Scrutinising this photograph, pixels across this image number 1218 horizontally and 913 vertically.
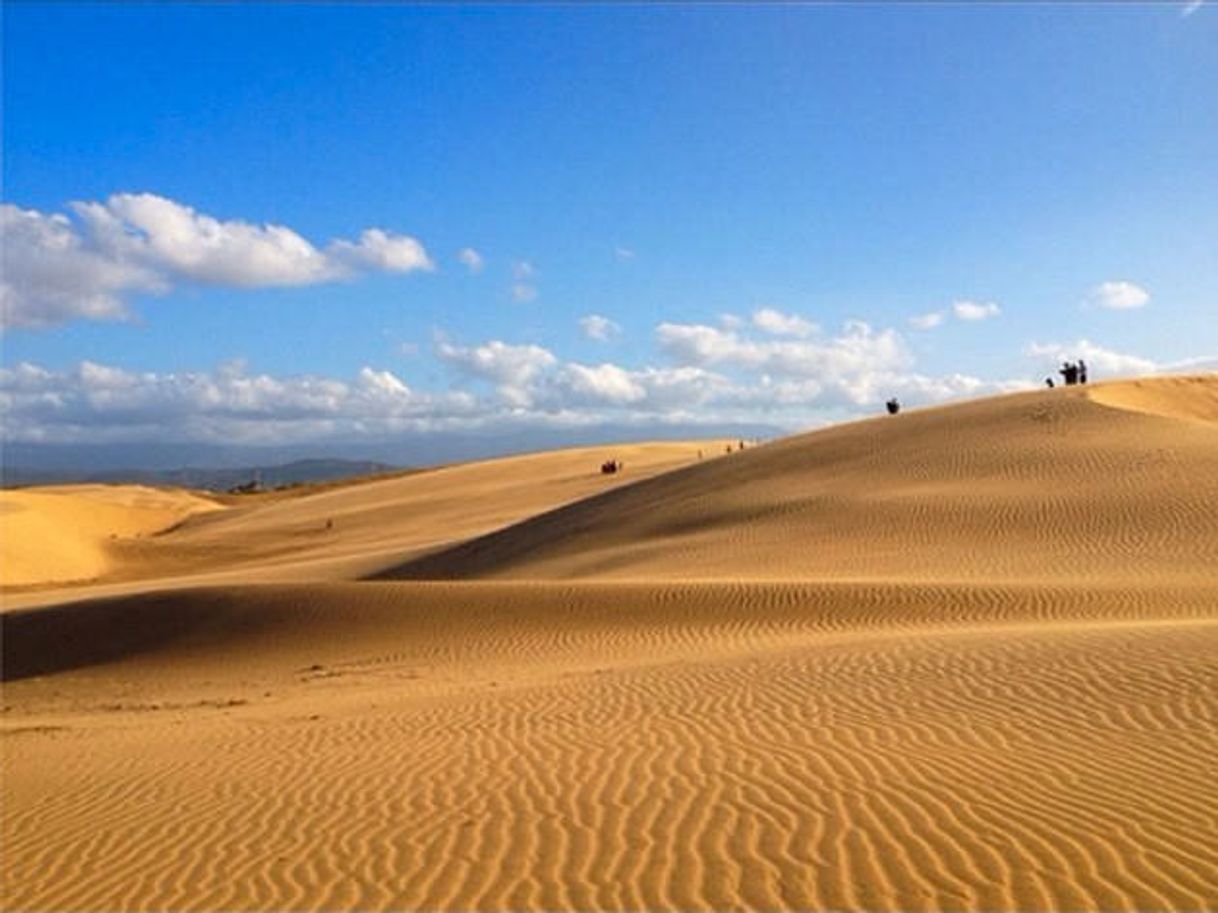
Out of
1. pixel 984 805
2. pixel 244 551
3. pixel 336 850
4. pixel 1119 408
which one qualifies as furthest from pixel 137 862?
pixel 244 551

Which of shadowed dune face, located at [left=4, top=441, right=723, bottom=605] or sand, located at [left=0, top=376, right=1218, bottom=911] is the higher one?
shadowed dune face, located at [left=4, top=441, right=723, bottom=605]

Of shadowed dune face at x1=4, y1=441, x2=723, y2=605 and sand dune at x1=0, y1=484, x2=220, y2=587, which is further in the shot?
sand dune at x1=0, y1=484, x2=220, y2=587

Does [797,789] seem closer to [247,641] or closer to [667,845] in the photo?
[667,845]

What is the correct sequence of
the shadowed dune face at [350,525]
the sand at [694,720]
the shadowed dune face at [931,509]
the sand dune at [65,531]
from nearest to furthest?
the sand at [694,720] < the shadowed dune face at [931,509] < the shadowed dune face at [350,525] < the sand dune at [65,531]

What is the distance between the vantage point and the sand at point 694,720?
6.14 meters

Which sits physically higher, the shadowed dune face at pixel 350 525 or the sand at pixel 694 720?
the shadowed dune face at pixel 350 525

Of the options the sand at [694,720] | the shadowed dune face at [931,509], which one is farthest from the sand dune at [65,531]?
the sand at [694,720]

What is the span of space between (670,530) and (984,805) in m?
21.1

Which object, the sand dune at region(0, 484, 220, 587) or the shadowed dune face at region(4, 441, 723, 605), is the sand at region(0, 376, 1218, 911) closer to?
the shadowed dune face at region(4, 441, 723, 605)

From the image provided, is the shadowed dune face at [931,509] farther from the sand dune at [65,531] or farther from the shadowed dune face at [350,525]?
the sand dune at [65,531]

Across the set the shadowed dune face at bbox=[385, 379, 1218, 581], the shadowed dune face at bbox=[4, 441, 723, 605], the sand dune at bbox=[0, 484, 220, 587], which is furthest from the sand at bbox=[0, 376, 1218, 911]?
the sand dune at bbox=[0, 484, 220, 587]

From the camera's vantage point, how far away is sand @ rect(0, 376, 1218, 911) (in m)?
6.14

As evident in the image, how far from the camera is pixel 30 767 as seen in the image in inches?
391

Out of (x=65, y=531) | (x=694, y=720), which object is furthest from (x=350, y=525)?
(x=694, y=720)
